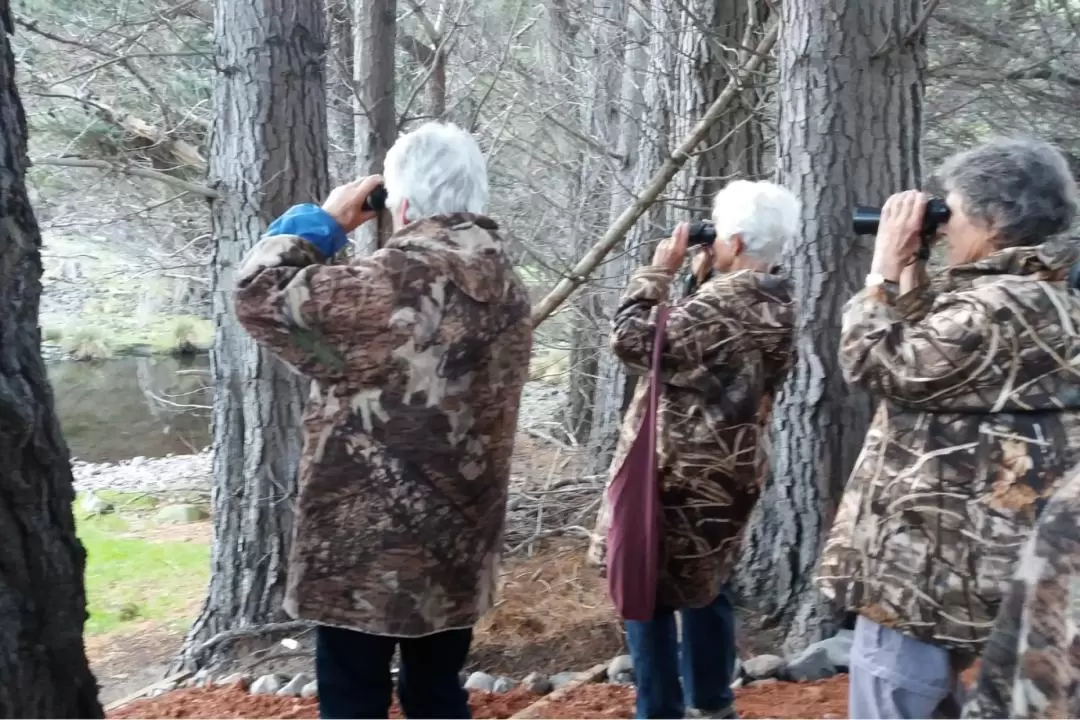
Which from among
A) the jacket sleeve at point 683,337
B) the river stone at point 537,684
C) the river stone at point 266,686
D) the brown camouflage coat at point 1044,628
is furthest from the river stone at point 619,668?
the brown camouflage coat at point 1044,628

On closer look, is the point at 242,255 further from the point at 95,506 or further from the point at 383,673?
the point at 95,506

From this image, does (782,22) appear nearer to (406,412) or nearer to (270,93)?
(270,93)

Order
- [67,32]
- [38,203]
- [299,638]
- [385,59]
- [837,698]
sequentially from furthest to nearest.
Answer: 1. [38,203]
2. [67,32]
3. [385,59]
4. [299,638]
5. [837,698]

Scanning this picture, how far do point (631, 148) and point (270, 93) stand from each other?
3.32m

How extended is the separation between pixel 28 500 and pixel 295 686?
6.50ft

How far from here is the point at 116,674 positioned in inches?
219

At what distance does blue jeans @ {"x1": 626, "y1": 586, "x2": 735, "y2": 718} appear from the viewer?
9.03 ft

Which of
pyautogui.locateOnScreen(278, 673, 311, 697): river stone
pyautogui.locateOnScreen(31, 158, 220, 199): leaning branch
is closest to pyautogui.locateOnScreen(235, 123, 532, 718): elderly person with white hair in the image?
pyautogui.locateOnScreen(278, 673, 311, 697): river stone

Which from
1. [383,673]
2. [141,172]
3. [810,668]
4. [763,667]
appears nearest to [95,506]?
[141,172]

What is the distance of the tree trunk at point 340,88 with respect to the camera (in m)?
5.84

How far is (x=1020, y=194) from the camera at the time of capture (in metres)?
1.99

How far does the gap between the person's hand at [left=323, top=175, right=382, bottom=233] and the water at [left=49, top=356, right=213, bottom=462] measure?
9.74 metres

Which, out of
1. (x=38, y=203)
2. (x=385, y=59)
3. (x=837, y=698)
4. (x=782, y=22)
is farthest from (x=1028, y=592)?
(x=38, y=203)

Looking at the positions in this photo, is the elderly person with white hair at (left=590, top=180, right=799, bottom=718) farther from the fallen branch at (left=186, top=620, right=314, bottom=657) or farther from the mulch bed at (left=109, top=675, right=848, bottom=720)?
the fallen branch at (left=186, top=620, right=314, bottom=657)
